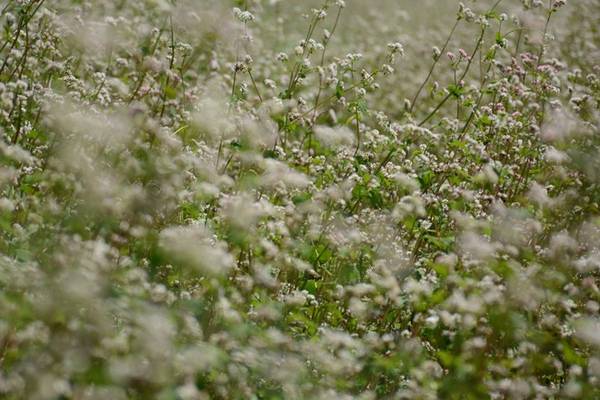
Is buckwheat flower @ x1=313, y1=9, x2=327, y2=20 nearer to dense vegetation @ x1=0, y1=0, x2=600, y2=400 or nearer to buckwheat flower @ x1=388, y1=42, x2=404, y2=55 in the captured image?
dense vegetation @ x1=0, y1=0, x2=600, y2=400

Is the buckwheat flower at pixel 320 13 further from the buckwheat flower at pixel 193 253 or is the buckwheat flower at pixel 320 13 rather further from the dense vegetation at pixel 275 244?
the buckwheat flower at pixel 193 253

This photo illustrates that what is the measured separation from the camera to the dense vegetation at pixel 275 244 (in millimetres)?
2775

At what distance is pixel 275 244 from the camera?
4008 mm

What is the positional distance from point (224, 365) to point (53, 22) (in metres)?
3.48

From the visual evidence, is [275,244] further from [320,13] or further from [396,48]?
[320,13]

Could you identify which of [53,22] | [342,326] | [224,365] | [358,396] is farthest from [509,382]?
[53,22]

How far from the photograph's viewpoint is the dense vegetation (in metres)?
2.78

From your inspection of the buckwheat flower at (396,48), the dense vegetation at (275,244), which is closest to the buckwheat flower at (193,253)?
the dense vegetation at (275,244)

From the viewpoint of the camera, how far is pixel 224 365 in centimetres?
297

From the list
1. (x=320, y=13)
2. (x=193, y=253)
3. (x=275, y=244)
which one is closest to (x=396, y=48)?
(x=320, y=13)

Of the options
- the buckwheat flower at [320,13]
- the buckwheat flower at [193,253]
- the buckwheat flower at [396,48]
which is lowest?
the buckwheat flower at [193,253]

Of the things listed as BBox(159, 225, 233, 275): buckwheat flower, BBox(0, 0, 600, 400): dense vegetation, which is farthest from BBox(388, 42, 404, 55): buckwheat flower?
BBox(159, 225, 233, 275): buckwheat flower

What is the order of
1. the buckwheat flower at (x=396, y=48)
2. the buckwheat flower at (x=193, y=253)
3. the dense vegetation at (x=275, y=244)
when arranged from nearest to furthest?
the dense vegetation at (x=275, y=244) < the buckwheat flower at (x=193, y=253) < the buckwheat flower at (x=396, y=48)

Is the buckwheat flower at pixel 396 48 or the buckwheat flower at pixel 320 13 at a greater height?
the buckwheat flower at pixel 320 13
